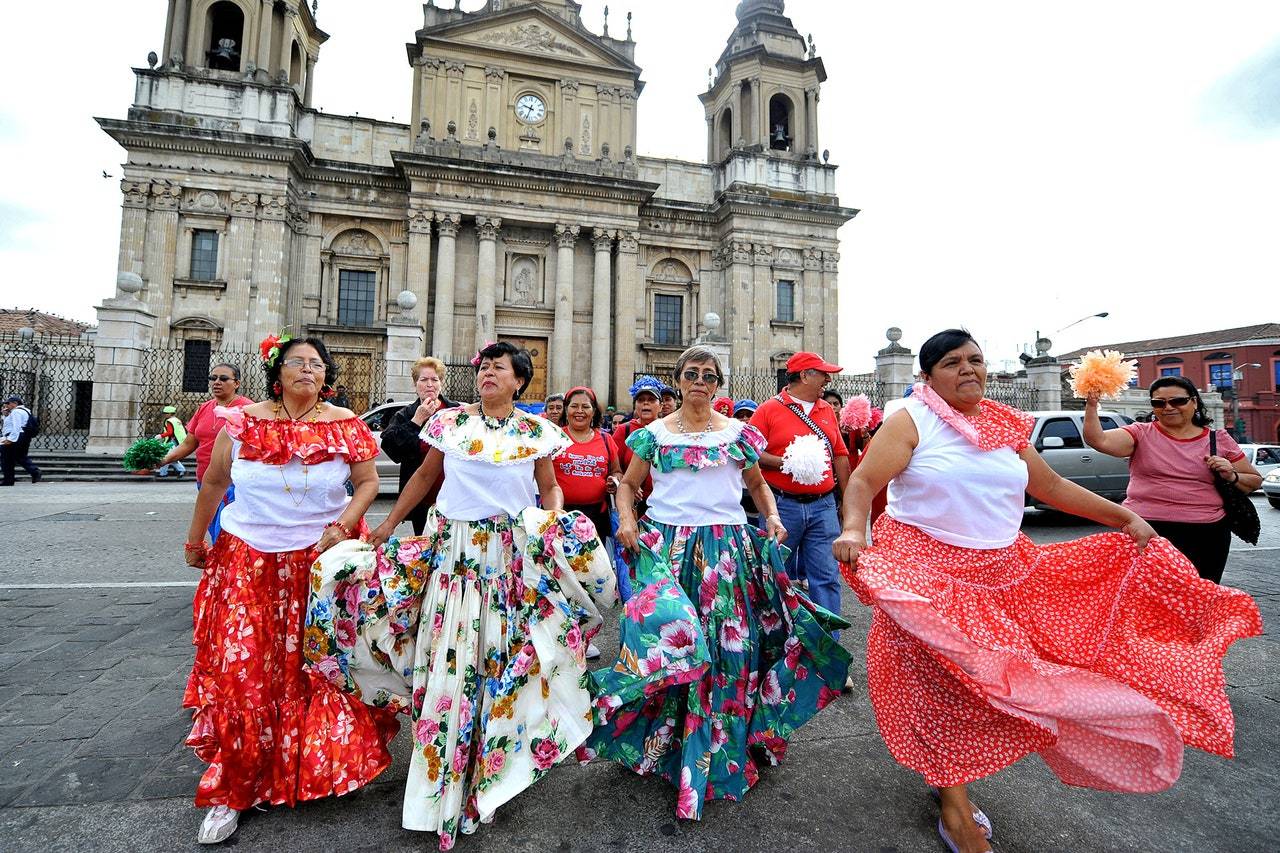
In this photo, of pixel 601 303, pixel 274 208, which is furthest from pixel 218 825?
pixel 274 208

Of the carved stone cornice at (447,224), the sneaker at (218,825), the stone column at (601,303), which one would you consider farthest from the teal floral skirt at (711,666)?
the carved stone cornice at (447,224)

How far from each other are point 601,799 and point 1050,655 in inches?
74.1

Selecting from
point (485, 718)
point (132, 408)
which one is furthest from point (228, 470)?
point (132, 408)

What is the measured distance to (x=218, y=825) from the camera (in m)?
2.21

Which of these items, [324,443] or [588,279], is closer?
[324,443]

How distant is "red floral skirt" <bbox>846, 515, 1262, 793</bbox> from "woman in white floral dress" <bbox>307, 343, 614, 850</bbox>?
1189 millimetres

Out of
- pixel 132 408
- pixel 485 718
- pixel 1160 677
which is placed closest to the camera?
pixel 1160 677

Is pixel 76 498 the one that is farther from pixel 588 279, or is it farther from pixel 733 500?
pixel 588 279

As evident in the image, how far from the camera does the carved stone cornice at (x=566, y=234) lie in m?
23.5

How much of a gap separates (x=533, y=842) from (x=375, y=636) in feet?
3.24

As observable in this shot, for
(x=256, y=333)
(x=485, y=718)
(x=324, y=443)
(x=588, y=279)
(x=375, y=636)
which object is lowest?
(x=485, y=718)

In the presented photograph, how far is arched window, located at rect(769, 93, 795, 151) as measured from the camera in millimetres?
27578

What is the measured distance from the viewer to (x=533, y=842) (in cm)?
226

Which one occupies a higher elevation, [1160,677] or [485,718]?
[1160,677]
